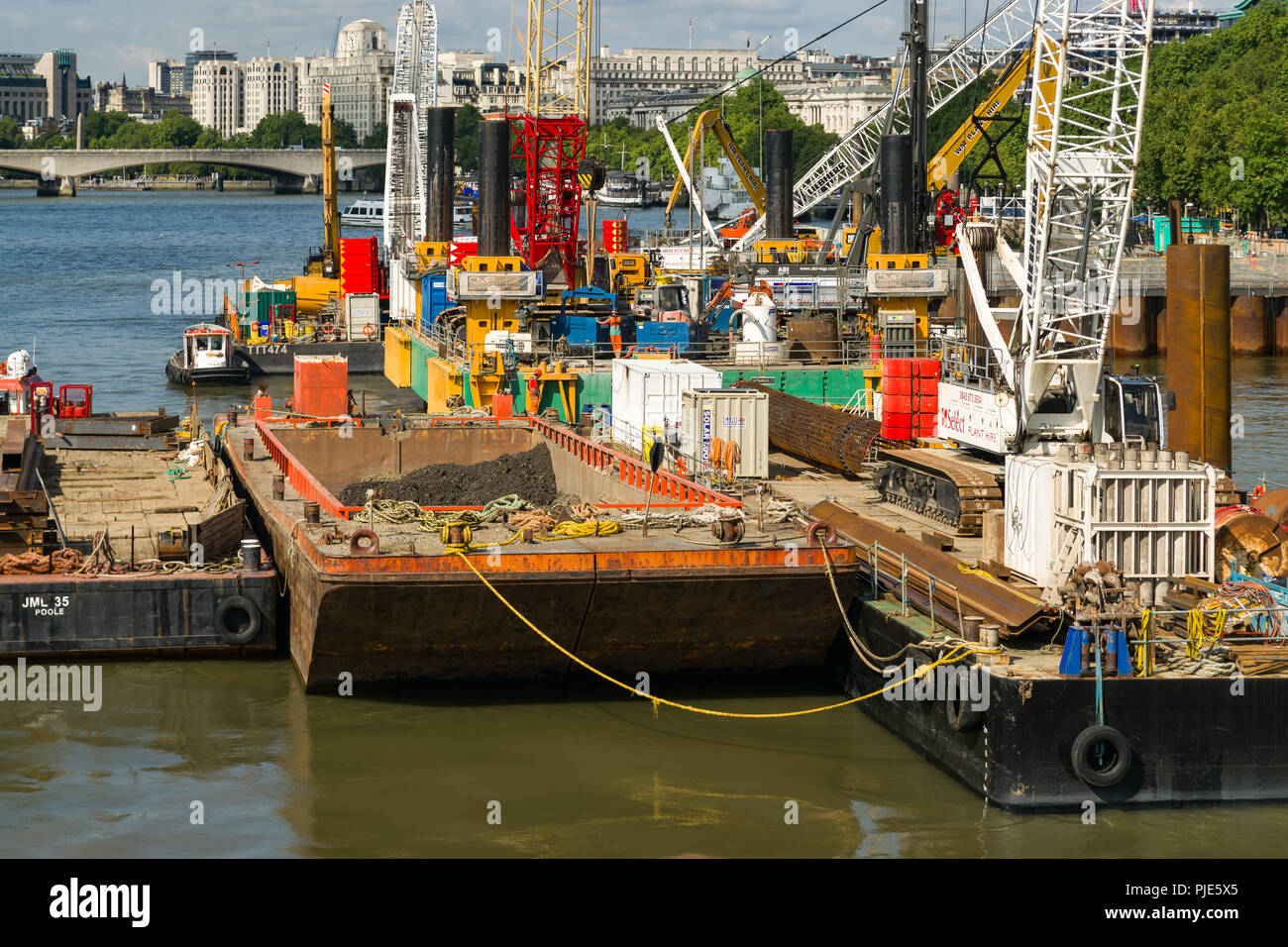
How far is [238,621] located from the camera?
25.2 metres

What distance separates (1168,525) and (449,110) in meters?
40.8

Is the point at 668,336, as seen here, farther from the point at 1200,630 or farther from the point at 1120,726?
the point at 1120,726

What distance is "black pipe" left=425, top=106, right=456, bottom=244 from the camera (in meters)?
57.8

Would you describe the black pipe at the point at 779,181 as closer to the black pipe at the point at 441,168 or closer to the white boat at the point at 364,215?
the black pipe at the point at 441,168

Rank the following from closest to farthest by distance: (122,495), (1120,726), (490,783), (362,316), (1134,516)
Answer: (1120,726) < (490,783) < (1134,516) < (122,495) < (362,316)

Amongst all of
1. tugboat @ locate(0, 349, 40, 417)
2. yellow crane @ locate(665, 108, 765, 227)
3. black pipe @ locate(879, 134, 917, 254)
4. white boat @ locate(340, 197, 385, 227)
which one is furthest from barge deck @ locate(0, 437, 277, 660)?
white boat @ locate(340, 197, 385, 227)

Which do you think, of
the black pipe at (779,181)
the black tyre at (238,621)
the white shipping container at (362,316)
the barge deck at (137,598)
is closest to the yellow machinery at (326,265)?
the white shipping container at (362,316)

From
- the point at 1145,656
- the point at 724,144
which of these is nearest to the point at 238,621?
the point at 1145,656

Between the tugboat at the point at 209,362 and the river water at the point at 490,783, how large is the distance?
122 ft

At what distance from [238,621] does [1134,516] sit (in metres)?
12.9

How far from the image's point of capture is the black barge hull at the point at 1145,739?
63.4 ft
